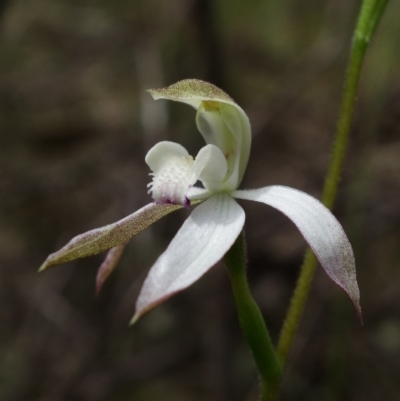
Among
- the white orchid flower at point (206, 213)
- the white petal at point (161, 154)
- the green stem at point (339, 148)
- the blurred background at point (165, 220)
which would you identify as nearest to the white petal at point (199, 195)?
the white orchid flower at point (206, 213)

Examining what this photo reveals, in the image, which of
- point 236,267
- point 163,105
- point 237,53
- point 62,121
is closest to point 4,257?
point 62,121

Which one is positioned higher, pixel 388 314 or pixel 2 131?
pixel 2 131

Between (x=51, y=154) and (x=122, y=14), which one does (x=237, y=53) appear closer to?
(x=122, y=14)

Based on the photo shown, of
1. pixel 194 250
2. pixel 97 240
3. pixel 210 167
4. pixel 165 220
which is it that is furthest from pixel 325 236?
pixel 165 220

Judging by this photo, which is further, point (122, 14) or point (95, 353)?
point (122, 14)

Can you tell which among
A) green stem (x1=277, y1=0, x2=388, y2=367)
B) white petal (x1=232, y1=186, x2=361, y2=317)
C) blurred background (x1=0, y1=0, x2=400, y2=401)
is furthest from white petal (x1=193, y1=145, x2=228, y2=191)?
blurred background (x1=0, y1=0, x2=400, y2=401)

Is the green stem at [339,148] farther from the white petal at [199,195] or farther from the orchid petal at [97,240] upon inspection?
the orchid petal at [97,240]

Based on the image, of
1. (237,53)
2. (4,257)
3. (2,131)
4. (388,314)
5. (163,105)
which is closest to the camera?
(163,105)
